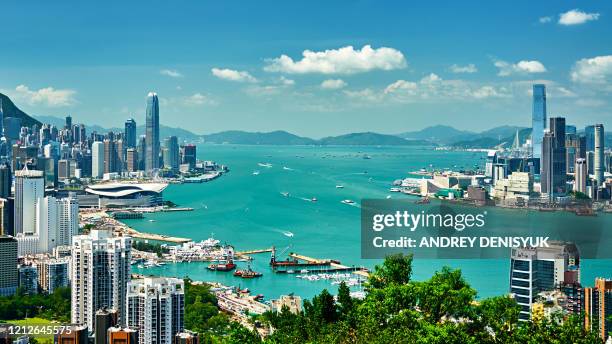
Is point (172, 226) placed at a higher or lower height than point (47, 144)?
lower

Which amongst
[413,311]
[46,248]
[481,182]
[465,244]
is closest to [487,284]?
[465,244]

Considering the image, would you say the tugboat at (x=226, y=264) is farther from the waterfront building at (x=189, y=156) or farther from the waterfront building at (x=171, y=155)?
the waterfront building at (x=171, y=155)

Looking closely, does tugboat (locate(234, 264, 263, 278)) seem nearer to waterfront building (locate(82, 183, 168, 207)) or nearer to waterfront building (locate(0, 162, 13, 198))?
waterfront building (locate(0, 162, 13, 198))

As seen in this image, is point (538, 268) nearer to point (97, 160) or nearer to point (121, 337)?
point (121, 337)

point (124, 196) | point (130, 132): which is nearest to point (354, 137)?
point (130, 132)

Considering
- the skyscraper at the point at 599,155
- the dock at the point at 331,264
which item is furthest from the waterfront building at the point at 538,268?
the skyscraper at the point at 599,155

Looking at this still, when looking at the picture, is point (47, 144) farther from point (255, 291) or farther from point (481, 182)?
point (255, 291)
